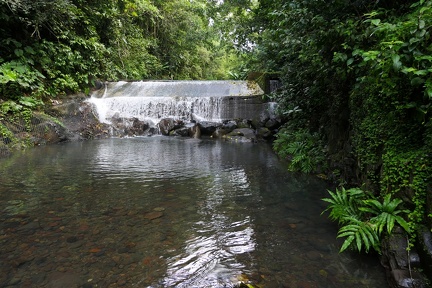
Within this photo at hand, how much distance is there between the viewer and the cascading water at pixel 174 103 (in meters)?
13.8

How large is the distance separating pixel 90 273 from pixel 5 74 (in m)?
10.1

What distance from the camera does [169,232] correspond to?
10.4ft

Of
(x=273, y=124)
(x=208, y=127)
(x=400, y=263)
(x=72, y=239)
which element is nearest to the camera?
(x=400, y=263)

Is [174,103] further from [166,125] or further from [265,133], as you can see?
[265,133]

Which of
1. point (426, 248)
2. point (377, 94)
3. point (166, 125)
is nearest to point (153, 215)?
point (426, 248)

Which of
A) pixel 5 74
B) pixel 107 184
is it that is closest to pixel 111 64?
pixel 5 74

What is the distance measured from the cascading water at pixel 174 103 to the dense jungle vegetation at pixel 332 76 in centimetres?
131

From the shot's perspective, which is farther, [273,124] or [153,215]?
[273,124]

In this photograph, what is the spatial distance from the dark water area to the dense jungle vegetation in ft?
1.39

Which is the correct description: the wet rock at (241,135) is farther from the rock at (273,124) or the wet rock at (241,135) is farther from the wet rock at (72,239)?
the wet rock at (72,239)

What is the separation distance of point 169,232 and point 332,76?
380 centimetres

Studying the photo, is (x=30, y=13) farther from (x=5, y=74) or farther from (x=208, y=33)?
(x=208, y=33)

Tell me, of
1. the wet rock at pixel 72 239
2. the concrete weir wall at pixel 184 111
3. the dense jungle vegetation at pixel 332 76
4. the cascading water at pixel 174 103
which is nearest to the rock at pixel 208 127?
the concrete weir wall at pixel 184 111

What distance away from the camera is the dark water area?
2377mm
